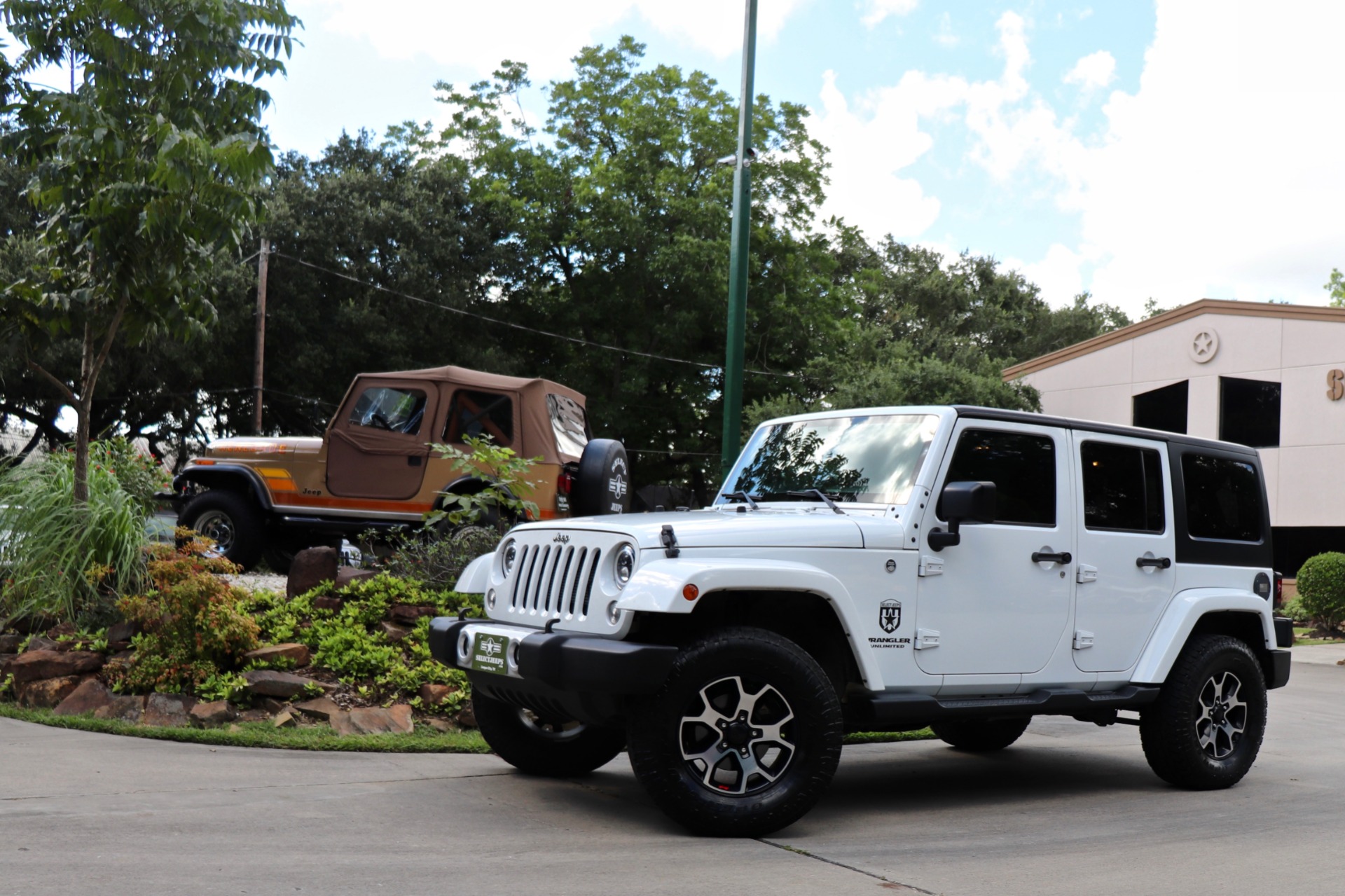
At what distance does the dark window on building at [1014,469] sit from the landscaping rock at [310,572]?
4935mm

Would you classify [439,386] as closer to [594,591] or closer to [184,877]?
[594,591]

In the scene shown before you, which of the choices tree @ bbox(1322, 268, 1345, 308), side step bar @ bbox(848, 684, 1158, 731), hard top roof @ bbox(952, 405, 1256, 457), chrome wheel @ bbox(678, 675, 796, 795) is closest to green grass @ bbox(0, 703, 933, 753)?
chrome wheel @ bbox(678, 675, 796, 795)

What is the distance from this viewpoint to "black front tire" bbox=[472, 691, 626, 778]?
668 cm

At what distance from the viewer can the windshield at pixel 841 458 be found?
6.39 metres

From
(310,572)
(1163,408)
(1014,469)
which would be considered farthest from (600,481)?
(1163,408)

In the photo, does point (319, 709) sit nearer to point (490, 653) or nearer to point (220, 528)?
point (490, 653)

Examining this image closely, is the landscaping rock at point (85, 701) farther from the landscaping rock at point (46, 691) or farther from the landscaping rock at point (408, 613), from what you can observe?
the landscaping rock at point (408, 613)

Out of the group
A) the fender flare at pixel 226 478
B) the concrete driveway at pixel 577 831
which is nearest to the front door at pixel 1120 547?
the concrete driveway at pixel 577 831

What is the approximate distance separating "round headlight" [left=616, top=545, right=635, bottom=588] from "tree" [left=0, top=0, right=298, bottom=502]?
440cm

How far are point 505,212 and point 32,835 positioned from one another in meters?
31.1

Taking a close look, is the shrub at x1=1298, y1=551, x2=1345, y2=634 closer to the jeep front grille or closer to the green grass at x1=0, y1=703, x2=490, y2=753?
the green grass at x1=0, y1=703, x2=490, y2=753

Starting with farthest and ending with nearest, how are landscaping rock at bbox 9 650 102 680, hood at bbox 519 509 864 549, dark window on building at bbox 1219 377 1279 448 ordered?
dark window on building at bbox 1219 377 1279 448 < landscaping rock at bbox 9 650 102 680 < hood at bbox 519 509 864 549

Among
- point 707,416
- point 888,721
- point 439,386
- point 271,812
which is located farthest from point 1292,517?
point 271,812

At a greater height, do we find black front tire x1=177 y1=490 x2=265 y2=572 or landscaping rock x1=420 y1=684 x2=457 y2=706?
black front tire x1=177 y1=490 x2=265 y2=572
